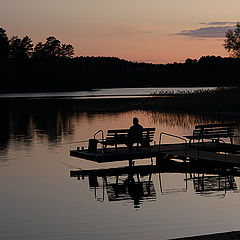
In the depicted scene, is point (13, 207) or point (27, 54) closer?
point (13, 207)

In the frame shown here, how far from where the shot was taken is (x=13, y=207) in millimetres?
18203

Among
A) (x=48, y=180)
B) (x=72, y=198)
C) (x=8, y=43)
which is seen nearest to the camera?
(x=72, y=198)

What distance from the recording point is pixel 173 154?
25.8 metres

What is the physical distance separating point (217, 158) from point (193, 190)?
430cm

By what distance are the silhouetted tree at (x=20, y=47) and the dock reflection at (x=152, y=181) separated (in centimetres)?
16301

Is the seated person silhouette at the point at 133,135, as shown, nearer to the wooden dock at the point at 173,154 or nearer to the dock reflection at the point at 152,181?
the wooden dock at the point at 173,154

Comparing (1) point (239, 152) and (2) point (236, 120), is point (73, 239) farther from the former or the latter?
(2) point (236, 120)

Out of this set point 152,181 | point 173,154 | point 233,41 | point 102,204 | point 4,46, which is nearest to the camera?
point 102,204

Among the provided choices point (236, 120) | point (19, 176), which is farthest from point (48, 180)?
point (236, 120)

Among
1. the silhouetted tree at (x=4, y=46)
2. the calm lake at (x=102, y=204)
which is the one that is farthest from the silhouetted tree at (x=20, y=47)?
the calm lake at (x=102, y=204)

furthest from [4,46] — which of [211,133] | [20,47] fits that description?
[211,133]

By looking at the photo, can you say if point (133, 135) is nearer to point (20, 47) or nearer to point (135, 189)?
point (135, 189)

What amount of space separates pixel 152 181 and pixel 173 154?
3325 millimetres

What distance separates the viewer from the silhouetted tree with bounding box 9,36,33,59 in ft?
→ 612
